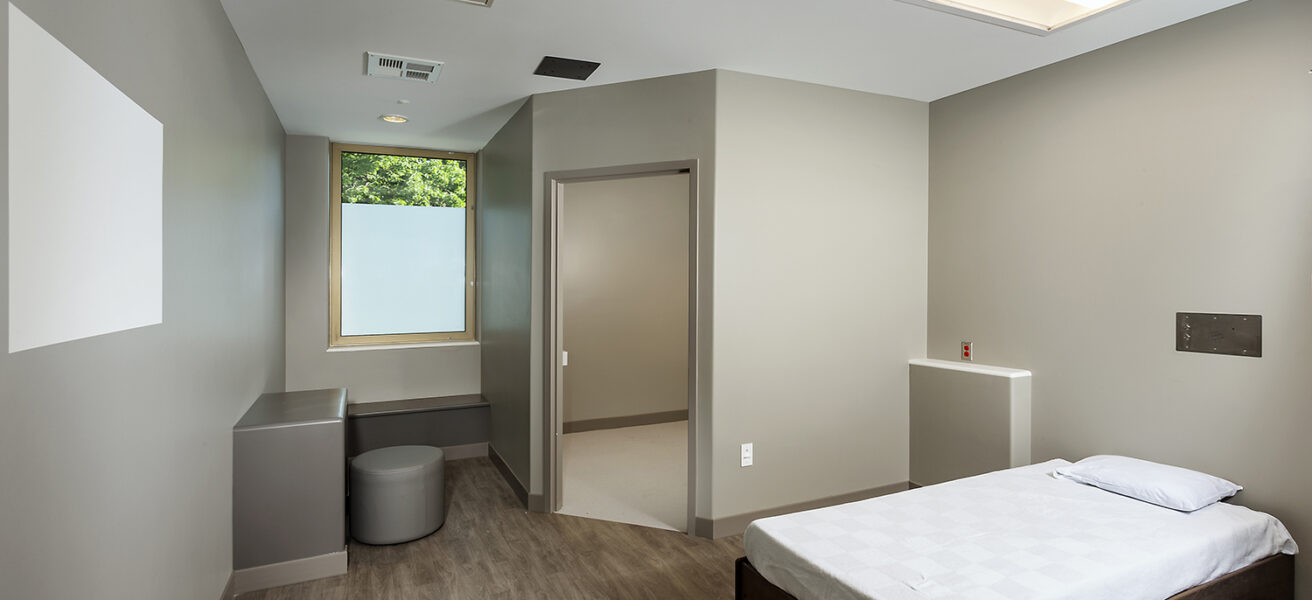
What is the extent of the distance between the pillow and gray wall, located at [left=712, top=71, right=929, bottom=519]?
1182 mm

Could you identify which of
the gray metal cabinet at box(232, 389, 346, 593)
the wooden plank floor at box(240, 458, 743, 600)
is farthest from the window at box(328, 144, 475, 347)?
the gray metal cabinet at box(232, 389, 346, 593)

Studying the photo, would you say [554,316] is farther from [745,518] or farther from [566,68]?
[745,518]

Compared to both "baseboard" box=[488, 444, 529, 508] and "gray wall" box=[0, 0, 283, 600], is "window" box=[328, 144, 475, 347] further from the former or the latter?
"gray wall" box=[0, 0, 283, 600]

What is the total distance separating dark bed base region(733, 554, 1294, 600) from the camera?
84.7 inches

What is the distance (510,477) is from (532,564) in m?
1.24

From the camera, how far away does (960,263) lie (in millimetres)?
3771

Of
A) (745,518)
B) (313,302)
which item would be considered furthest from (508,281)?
(745,518)

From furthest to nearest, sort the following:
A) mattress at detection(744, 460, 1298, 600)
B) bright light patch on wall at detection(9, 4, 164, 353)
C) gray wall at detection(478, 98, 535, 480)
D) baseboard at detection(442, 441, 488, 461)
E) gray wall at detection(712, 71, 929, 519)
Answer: baseboard at detection(442, 441, 488, 461) < gray wall at detection(478, 98, 535, 480) < gray wall at detection(712, 71, 929, 519) < mattress at detection(744, 460, 1298, 600) < bright light patch on wall at detection(9, 4, 164, 353)

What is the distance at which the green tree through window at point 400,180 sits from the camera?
16.6 feet

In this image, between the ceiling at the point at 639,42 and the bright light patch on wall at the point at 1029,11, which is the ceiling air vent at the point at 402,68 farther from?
the bright light patch on wall at the point at 1029,11

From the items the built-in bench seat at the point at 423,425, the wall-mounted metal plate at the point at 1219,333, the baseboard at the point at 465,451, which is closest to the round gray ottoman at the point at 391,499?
the built-in bench seat at the point at 423,425

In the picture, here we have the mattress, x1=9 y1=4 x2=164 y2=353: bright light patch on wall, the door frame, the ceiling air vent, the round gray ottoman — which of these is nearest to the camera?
x1=9 y1=4 x2=164 y2=353: bright light patch on wall

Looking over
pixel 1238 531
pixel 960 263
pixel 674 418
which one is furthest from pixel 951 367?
pixel 674 418

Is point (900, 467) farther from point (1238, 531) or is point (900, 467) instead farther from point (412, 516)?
point (412, 516)
